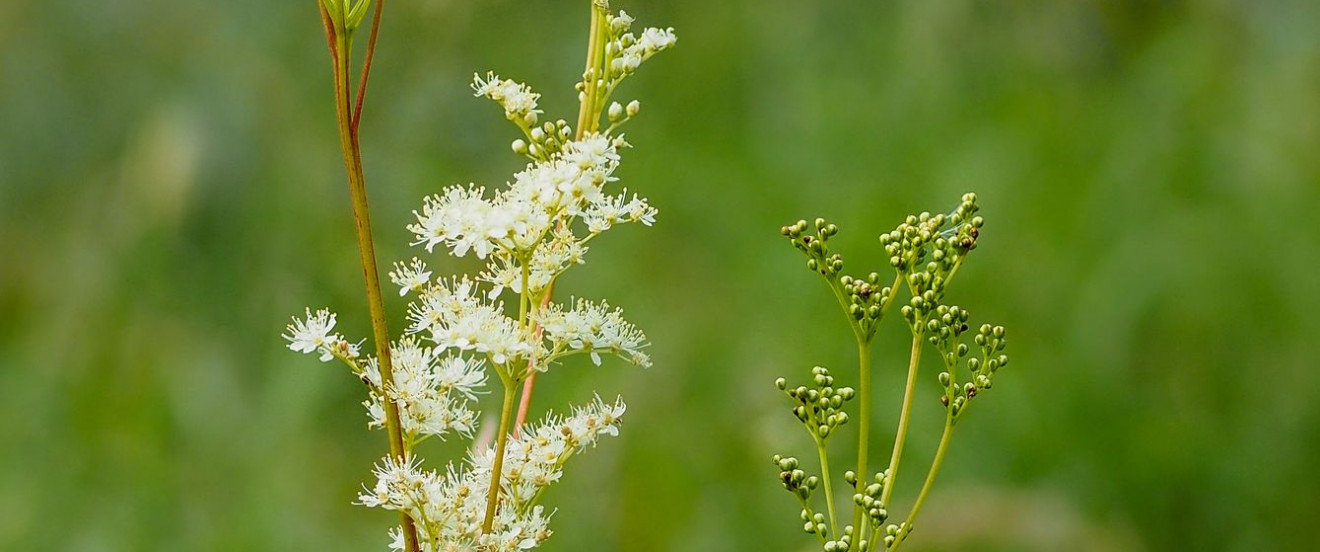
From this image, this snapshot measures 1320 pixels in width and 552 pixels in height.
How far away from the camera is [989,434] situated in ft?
7.18

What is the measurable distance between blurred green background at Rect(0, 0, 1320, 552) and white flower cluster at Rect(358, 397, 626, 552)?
135 cm

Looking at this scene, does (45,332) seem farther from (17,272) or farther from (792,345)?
(792,345)

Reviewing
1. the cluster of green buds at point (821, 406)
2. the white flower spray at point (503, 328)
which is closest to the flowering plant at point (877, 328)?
the cluster of green buds at point (821, 406)

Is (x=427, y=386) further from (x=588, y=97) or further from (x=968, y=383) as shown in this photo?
(x=968, y=383)

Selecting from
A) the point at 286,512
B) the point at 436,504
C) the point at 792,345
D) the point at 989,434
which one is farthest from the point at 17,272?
the point at 436,504

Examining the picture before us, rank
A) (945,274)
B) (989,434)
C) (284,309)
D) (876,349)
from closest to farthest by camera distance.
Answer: (945,274) < (989,434) < (876,349) < (284,309)

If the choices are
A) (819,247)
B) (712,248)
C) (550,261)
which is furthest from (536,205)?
(712,248)

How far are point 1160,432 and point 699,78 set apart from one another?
124 cm

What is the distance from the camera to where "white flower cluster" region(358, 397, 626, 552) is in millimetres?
541

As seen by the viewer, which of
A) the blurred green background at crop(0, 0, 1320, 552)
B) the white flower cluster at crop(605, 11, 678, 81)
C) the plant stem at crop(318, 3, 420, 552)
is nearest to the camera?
the plant stem at crop(318, 3, 420, 552)

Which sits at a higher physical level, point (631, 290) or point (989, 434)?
point (631, 290)

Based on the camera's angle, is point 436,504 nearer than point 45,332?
Yes

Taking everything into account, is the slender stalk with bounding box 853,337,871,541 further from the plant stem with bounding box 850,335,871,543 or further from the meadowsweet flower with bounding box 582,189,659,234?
the meadowsweet flower with bounding box 582,189,659,234

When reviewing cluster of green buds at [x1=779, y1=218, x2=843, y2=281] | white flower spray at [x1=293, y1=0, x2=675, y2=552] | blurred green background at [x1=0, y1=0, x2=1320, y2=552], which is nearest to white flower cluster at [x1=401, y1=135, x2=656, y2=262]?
white flower spray at [x1=293, y1=0, x2=675, y2=552]
